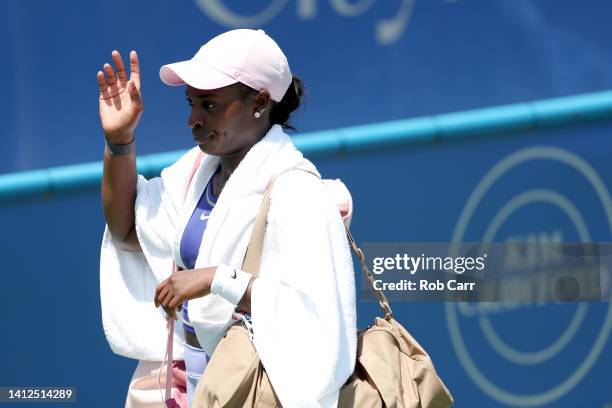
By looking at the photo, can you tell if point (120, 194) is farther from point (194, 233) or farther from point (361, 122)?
point (361, 122)

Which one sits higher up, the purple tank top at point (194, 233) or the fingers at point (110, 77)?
the fingers at point (110, 77)

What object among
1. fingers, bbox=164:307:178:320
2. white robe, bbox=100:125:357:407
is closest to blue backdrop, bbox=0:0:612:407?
white robe, bbox=100:125:357:407

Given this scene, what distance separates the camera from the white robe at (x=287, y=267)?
2.54 metres

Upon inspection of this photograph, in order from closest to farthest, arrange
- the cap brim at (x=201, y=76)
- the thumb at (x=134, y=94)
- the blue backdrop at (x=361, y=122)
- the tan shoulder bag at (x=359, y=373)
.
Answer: the tan shoulder bag at (x=359, y=373) < the cap brim at (x=201, y=76) < the thumb at (x=134, y=94) < the blue backdrop at (x=361, y=122)

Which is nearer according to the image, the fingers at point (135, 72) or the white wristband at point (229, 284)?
the white wristband at point (229, 284)

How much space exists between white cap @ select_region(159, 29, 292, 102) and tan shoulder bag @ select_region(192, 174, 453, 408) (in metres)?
0.24

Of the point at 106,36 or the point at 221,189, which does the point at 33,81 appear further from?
the point at 221,189

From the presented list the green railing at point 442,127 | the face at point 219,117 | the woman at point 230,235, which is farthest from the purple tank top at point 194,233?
the green railing at point 442,127

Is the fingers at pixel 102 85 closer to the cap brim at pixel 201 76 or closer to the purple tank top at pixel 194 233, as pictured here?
the cap brim at pixel 201 76

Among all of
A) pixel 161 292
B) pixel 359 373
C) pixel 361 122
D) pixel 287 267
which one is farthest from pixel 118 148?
pixel 361 122

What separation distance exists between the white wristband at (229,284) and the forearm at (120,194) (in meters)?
0.47

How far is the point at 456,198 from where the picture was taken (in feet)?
13.9

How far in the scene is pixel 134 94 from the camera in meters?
A: 2.87

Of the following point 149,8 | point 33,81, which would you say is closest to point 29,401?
point 33,81
